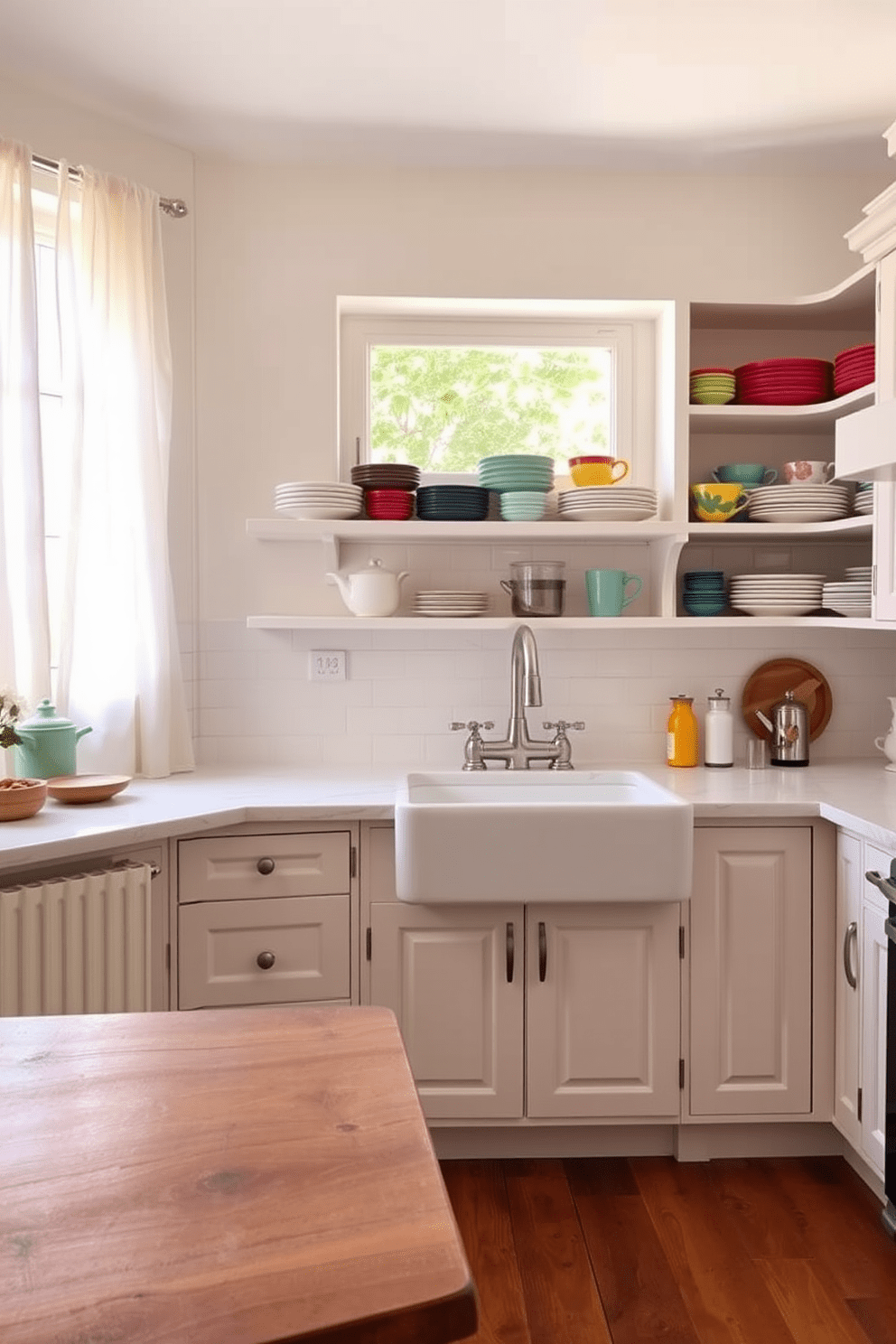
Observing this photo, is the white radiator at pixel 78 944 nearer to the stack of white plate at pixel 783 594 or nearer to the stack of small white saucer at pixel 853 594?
Result: the stack of white plate at pixel 783 594

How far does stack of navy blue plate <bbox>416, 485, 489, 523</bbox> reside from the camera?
307 centimetres

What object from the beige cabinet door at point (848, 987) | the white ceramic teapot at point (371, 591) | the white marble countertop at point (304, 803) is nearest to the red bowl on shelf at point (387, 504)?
the white ceramic teapot at point (371, 591)

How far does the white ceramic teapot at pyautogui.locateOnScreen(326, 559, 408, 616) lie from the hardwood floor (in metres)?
1.48

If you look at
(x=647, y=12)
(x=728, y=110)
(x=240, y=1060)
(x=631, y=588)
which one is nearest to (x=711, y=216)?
(x=728, y=110)

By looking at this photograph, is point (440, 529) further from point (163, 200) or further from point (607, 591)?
point (163, 200)

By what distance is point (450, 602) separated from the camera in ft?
10.2

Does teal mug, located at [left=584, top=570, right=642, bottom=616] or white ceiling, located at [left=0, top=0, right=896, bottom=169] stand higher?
white ceiling, located at [left=0, top=0, right=896, bottom=169]

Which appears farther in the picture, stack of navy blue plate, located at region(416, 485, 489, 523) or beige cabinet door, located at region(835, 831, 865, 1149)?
stack of navy blue plate, located at region(416, 485, 489, 523)

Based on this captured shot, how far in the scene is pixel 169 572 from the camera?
306cm

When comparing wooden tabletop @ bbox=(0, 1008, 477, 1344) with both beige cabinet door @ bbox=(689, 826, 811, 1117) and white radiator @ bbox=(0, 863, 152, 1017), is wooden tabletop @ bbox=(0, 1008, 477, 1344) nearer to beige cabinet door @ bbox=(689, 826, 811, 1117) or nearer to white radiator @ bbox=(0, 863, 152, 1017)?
white radiator @ bbox=(0, 863, 152, 1017)

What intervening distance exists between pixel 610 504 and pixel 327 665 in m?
0.96

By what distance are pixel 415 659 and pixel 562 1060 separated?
4.08ft

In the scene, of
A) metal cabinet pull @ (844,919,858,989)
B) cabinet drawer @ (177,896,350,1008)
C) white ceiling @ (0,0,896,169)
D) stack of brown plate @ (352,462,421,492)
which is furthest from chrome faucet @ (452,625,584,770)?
white ceiling @ (0,0,896,169)

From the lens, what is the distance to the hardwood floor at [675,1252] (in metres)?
2.07
